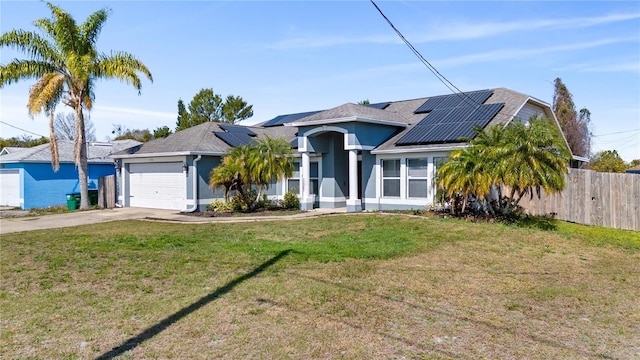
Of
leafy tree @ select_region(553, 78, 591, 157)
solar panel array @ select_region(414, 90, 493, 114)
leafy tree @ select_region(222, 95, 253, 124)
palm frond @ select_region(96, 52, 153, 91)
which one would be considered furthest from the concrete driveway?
leafy tree @ select_region(553, 78, 591, 157)

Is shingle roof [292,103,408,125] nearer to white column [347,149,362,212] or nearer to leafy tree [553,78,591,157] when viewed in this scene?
white column [347,149,362,212]

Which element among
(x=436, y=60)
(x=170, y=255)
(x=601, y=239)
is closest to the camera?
(x=170, y=255)

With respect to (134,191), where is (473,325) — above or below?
below

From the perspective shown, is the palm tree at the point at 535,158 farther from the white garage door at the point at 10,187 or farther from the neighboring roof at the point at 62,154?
the white garage door at the point at 10,187

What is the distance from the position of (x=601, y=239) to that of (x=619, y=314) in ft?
21.8

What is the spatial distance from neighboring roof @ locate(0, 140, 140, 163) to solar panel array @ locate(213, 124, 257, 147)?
6.39 meters

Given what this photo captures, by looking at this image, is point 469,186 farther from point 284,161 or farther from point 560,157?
point 284,161

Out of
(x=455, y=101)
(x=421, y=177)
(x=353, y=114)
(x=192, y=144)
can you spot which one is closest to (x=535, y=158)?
(x=421, y=177)

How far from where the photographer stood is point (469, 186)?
1355 centimetres

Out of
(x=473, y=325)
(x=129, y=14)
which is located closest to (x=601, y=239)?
(x=473, y=325)

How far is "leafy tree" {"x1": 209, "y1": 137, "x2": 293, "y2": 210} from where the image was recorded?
58.6 ft

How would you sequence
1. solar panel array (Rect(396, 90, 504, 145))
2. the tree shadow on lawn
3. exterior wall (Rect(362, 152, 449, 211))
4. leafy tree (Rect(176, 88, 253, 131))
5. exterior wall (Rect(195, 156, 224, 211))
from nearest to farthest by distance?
1. the tree shadow on lawn
2. solar panel array (Rect(396, 90, 504, 145))
3. exterior wall (Rect(362, 152, 449, 211))
4. exterior wall (Rect(195, 156, 224, 211))
5. leafy tree (Rect(176, 88, 253, 131))

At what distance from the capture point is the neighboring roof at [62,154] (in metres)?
25.1

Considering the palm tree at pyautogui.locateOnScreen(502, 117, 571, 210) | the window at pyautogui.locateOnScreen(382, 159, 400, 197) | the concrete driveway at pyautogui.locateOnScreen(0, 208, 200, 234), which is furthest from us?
the window at pyautogui.locateOnScreen(382, 159, 400, 197)
